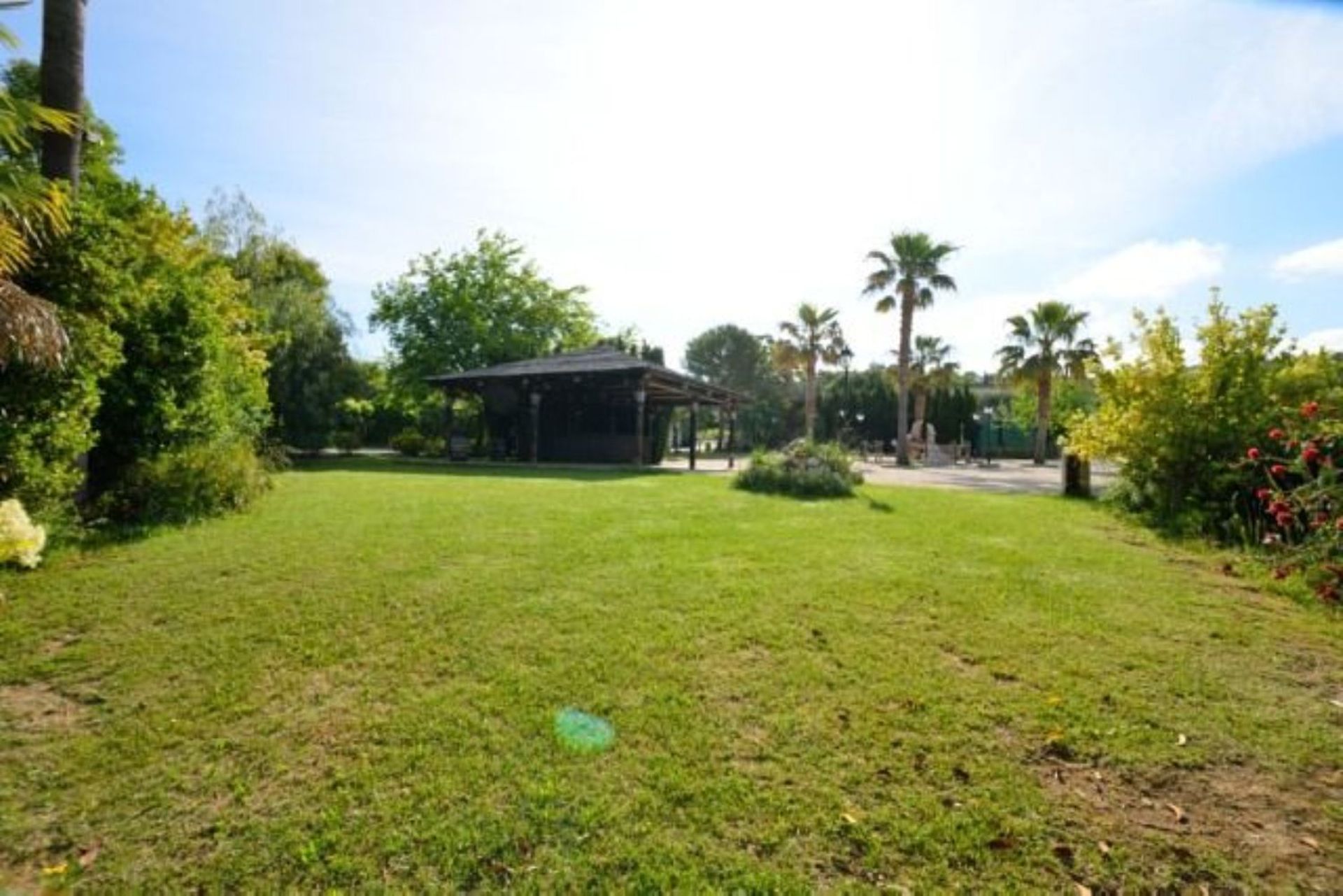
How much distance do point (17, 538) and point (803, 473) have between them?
1033 cm

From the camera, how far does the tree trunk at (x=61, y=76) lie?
6578 millimetres

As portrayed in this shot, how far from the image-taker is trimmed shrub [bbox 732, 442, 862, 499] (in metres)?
10.9

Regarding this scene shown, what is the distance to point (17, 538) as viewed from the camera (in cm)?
483

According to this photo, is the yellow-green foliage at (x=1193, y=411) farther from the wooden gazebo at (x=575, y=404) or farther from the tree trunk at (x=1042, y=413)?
the tree trunk at (x=1042, y=413)

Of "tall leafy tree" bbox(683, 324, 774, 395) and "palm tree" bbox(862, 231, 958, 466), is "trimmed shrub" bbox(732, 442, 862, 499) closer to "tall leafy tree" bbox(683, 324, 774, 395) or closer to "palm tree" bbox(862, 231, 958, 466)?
"palm tree" bbox(862, 231, 958, 466)

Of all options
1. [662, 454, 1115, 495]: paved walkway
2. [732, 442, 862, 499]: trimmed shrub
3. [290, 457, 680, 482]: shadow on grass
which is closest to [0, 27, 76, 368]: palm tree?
[290, 457, 680, 482]: shadow on grass

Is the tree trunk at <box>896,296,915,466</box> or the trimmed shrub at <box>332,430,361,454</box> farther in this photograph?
the tree trunk at <box>896,296,915,466</box>

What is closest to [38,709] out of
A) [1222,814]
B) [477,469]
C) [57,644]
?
[57,644]

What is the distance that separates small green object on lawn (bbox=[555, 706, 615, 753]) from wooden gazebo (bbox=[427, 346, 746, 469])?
15.2m

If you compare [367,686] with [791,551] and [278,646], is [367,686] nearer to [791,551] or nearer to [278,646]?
[278,646]

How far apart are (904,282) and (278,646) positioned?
25.9 m

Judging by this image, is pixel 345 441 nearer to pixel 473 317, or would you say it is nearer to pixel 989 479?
pixel 473 317

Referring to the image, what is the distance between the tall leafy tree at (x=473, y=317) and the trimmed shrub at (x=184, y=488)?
59.3ft

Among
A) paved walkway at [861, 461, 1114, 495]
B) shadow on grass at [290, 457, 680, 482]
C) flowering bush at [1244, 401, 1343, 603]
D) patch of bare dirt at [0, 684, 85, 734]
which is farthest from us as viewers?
shadow on grass at [290, 457, 680, 482]
